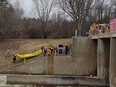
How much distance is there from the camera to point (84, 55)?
1224 inches

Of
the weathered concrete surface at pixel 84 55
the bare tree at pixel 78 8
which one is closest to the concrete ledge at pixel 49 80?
the weathered concrete surface at pixel 84 55

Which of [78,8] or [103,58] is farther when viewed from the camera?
[78,8]

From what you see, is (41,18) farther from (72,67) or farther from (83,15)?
(72,67)

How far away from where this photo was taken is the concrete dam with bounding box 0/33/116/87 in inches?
1103

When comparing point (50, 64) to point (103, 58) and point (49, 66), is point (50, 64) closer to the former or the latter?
point (49, 66)

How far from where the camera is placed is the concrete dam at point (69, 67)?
28.0m

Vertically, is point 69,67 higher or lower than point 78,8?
lower

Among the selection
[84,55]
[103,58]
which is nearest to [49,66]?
[84,55]

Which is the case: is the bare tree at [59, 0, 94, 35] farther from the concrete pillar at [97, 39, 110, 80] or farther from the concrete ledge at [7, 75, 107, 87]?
the concrete ledge at [7, 75, 107, 87]

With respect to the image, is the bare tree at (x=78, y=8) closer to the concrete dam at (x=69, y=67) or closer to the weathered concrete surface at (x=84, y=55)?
the weathered concrete surface at (x=84, y=55)

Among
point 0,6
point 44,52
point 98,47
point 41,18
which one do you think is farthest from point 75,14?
point 98,47

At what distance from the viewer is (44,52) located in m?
33.0

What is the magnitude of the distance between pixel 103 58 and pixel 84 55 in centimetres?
338

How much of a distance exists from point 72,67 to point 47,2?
34793 mm
